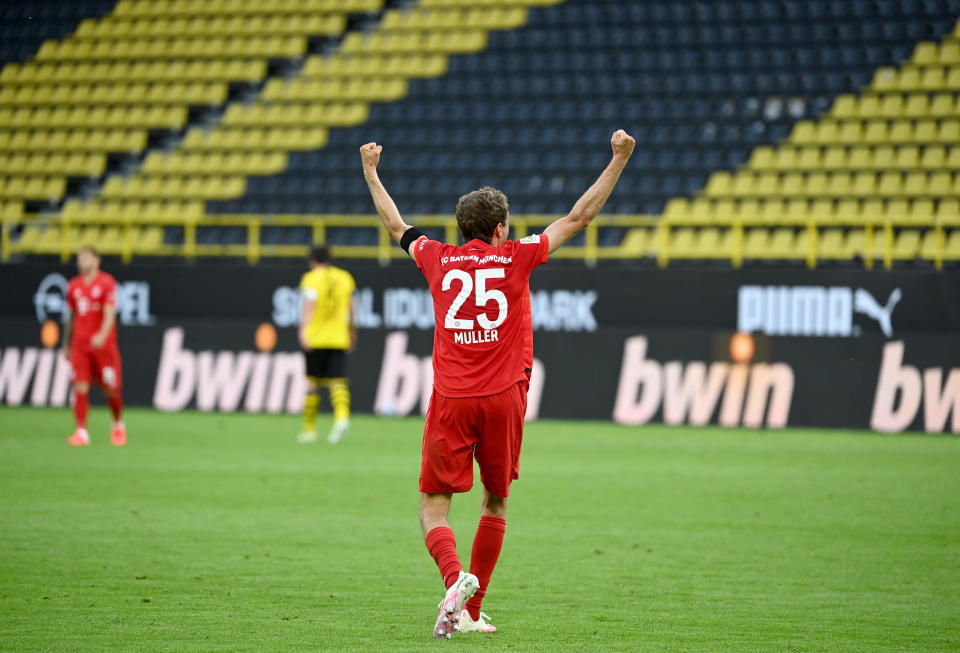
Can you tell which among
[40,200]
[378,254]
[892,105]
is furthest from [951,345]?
[40,200]

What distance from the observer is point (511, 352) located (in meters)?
6.34

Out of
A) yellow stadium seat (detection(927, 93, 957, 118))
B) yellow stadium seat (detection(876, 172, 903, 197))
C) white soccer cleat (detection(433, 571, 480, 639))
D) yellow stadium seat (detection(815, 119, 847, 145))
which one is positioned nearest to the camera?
white soccer cleat (detection(433, 571, 480, 639))

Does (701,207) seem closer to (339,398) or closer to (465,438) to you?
(339,398)

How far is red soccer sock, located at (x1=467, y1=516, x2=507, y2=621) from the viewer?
640cm

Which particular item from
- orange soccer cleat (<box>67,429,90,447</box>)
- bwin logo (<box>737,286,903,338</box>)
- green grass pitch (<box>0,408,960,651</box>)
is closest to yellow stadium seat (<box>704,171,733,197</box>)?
bwin logo (<box>737,286,903,338</box>)

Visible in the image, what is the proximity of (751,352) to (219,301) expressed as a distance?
353 inches

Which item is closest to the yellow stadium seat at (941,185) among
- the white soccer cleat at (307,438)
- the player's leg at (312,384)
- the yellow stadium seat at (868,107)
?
the yellow stadium seat at (868,107)

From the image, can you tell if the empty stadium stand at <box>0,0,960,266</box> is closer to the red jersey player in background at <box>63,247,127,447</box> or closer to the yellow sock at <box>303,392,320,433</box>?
the yellow sock at <box>303,392,320,433</box>

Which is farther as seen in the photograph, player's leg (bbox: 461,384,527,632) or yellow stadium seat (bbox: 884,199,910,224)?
yellow stadium seat (bbox: 884,199,910,224)

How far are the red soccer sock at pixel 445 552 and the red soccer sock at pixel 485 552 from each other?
200 millimetres

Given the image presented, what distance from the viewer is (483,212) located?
6230mm

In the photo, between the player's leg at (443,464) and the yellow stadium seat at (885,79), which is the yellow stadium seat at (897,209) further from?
the player's leg at (443,464)

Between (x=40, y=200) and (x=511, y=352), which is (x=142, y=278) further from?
(x=511, y=352)

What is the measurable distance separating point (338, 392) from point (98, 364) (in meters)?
2.81
